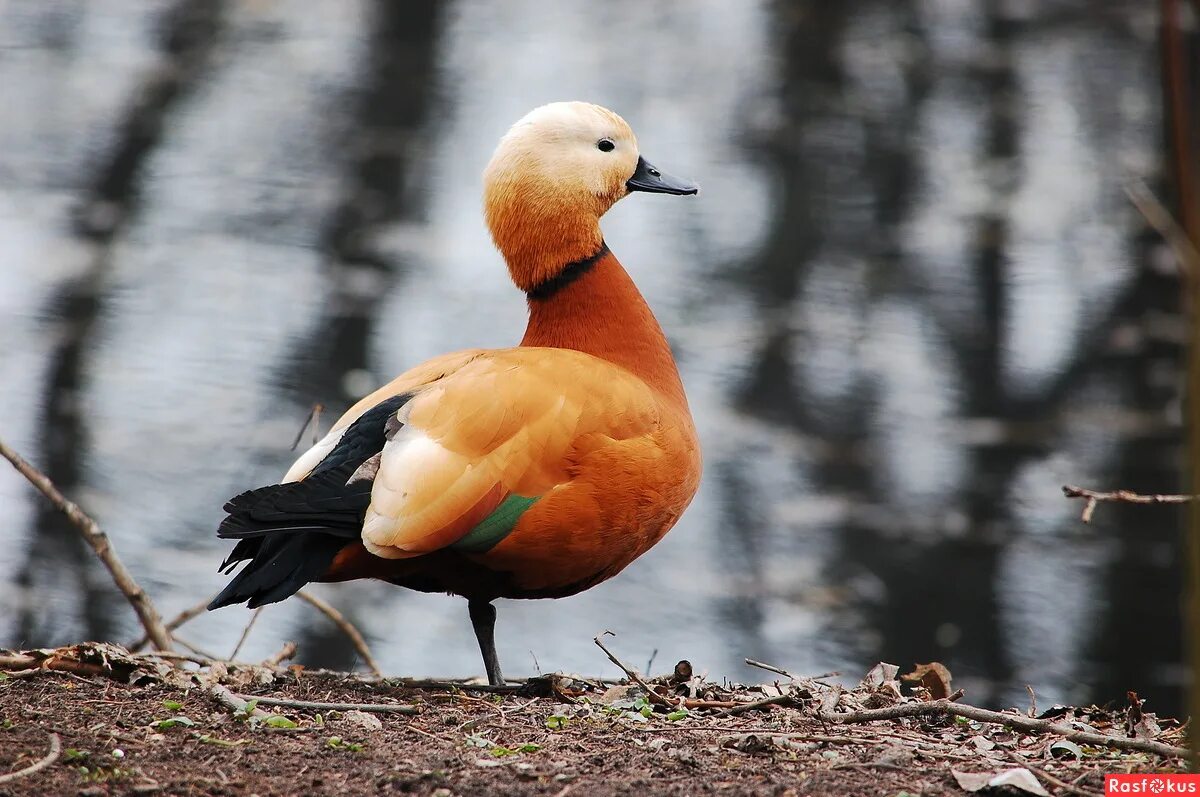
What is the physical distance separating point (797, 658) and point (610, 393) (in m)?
2.66

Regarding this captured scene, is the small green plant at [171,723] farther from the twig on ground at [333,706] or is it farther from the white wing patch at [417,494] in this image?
the white wing patch at [417,494]

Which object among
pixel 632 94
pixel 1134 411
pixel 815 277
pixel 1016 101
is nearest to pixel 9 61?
pixel 632 94

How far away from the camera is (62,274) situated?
252 inches

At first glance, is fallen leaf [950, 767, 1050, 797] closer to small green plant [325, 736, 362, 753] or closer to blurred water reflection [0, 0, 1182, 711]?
small green plant [325, 736, 362, 753]

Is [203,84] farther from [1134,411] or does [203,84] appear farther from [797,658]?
[1134,411]

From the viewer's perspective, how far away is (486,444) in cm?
279

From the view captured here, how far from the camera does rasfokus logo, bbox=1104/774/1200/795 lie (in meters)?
2.00

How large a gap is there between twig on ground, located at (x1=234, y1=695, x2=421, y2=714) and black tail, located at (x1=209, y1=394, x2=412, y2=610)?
0.20m

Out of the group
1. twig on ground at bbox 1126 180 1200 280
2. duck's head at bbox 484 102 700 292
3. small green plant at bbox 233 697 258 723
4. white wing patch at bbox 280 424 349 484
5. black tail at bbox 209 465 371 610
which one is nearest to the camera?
twig on ground at bbox 1126 180 1200 280

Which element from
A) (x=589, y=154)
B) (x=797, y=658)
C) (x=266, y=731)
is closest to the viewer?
(x=266, y=731)

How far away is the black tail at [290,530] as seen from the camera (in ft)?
8.43

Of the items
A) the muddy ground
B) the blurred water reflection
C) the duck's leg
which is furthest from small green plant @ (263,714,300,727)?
the blurred water reflection

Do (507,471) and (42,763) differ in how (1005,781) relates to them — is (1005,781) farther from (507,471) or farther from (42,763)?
(42,763)

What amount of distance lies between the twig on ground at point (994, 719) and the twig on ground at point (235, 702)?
3.67ft
